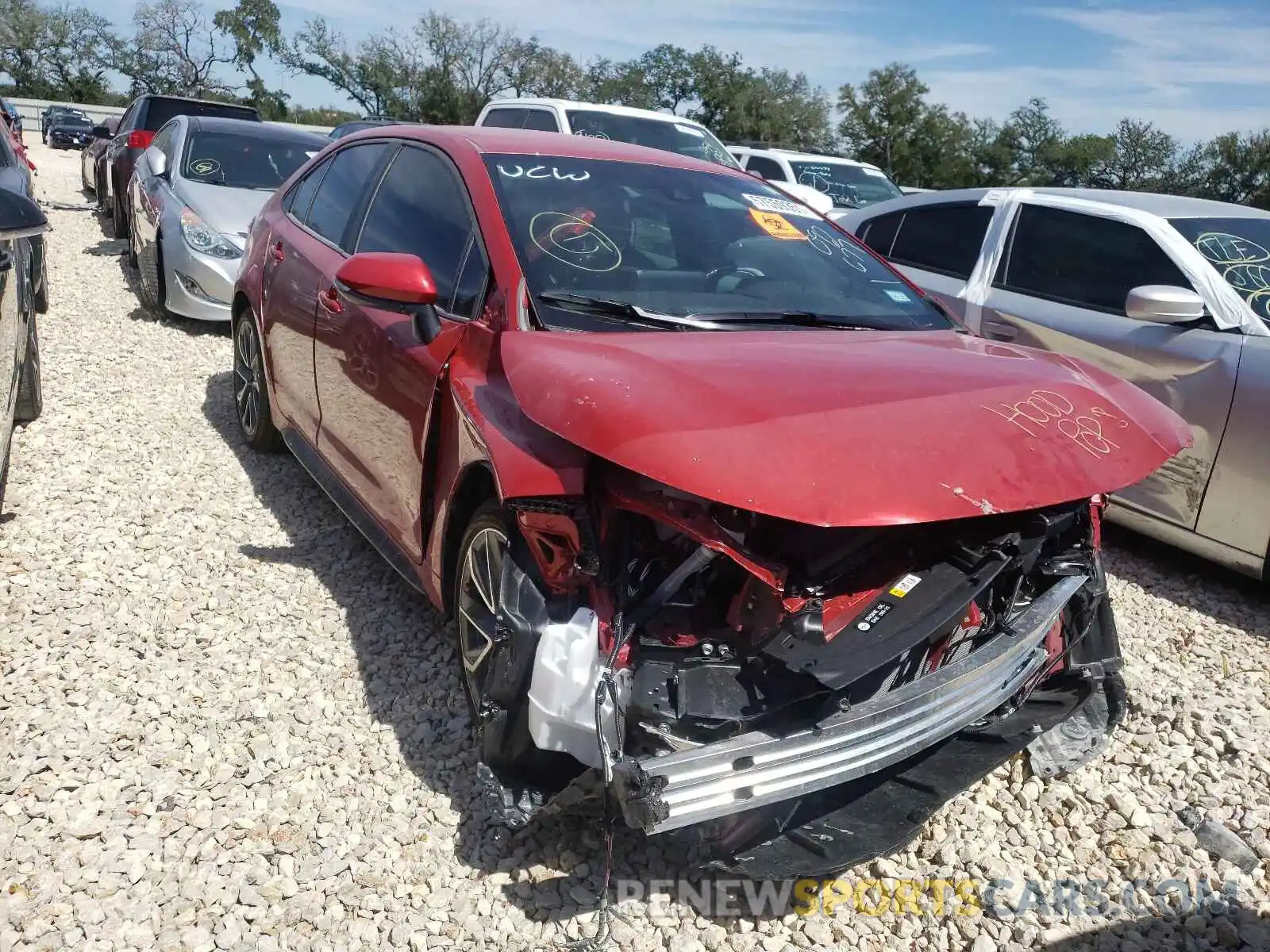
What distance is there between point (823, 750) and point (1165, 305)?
3124 millimetres

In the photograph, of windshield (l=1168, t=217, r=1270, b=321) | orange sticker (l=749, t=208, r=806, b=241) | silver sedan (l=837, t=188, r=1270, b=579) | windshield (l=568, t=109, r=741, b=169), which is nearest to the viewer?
orange sticker (l=749, t=208, r=806, b=241)

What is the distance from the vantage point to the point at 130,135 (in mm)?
11148

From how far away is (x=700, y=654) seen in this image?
229 centimetres

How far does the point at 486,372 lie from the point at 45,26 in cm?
6727

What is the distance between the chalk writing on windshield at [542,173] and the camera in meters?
3.29

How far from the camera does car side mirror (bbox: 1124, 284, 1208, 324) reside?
14.2ft

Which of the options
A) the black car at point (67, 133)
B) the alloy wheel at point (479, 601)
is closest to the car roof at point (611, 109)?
the alloy wheel at point (479, 601)

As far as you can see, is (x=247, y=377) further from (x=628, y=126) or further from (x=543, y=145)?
(x=628, y=126)

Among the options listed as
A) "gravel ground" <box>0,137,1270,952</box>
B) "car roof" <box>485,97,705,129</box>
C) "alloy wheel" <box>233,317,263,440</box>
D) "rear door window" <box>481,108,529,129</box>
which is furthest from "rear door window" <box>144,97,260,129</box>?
"gravel ground" <box>0,137,1270,952</box>

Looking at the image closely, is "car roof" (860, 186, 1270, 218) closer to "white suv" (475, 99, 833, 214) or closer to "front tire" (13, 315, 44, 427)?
"white suv" (475, 99, 833, 214)

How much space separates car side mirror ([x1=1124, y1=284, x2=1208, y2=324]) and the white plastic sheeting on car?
110mm

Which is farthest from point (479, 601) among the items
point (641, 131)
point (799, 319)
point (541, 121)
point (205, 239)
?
point (541, 121)

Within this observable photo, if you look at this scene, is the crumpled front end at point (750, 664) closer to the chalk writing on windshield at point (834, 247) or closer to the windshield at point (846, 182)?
the chalk writing on windshield at point (834, 247)

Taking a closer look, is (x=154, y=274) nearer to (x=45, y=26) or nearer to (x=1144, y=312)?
(x=1144, y=312)
